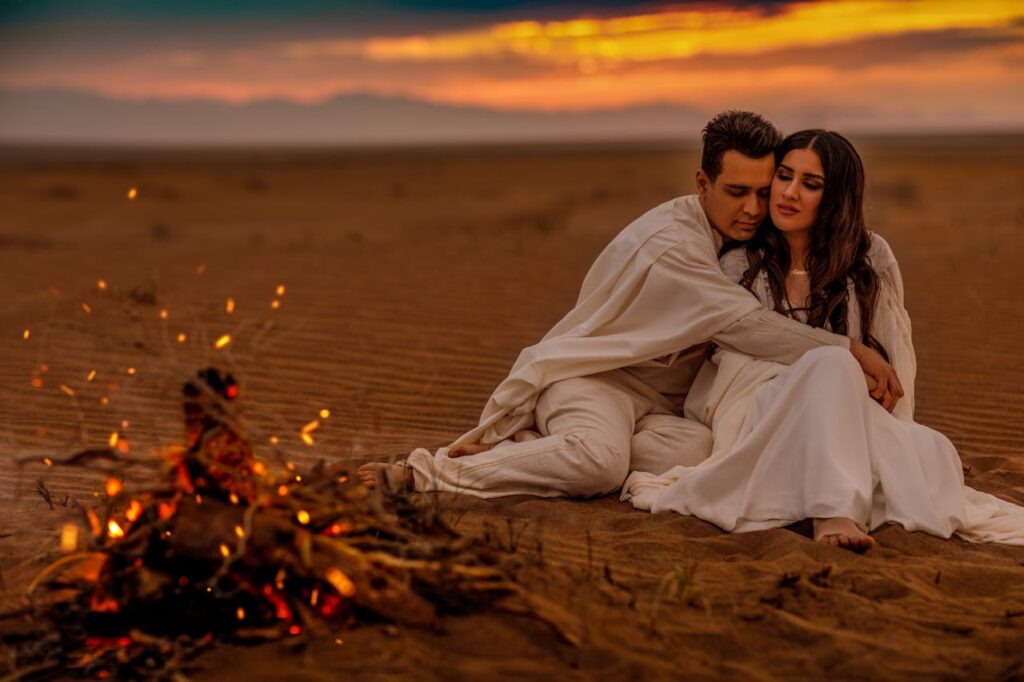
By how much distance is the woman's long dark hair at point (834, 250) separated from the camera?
5.35 meters

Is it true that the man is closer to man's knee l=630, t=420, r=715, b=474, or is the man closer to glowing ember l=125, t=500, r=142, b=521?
man's knee l=630, t=420, r=715, b=474

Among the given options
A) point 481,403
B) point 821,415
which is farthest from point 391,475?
point 481,403

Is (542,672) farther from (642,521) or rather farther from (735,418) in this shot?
(735,418)

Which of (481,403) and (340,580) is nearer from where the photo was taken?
(340,580)

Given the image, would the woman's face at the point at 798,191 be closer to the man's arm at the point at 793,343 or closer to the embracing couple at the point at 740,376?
the embracing couple at the point at 740,376

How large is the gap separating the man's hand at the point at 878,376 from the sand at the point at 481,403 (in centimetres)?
61

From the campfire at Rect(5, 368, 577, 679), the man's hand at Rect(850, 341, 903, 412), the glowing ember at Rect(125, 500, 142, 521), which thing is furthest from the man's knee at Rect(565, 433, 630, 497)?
the glowing ember at Rect(125, 500, 142, 521)

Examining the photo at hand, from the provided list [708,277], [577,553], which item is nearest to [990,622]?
[577,553]

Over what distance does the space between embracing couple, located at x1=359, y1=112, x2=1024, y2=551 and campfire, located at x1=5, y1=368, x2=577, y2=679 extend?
124 centimetres

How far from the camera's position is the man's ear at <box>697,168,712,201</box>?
5594 millimetres

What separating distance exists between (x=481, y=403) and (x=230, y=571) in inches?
164

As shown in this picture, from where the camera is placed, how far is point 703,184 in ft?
18.5

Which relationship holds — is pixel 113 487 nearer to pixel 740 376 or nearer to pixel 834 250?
pixel 740 376

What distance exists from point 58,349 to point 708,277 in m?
5.23
